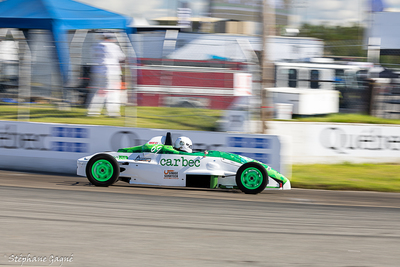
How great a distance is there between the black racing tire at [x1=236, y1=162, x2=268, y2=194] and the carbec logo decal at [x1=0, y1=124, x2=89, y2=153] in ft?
9.88

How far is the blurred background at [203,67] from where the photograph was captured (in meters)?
8.96

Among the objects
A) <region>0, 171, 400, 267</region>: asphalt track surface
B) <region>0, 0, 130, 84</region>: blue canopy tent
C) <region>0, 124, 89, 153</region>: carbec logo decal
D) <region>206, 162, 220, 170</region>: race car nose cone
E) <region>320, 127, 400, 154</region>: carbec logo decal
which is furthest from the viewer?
<region>0, 0, 130, 84</region>: blue canopy tent

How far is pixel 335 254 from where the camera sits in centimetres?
448

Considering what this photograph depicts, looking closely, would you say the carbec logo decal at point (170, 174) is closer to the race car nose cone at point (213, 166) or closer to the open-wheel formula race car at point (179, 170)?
the open-wheel formula race car at point (179, 170)

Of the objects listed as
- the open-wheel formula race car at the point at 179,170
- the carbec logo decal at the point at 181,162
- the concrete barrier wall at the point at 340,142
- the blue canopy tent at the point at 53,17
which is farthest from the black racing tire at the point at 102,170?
the concrete barrier wall at the point at 340,142

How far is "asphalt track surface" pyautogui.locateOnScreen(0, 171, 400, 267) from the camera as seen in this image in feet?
14.0

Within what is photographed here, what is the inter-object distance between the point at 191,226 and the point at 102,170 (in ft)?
8.25

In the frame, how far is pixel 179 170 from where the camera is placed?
284 inches

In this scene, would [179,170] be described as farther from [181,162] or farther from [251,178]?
[251,178]

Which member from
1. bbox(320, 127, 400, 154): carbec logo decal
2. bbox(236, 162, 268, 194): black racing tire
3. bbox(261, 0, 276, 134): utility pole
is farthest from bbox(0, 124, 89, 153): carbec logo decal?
bbox(320, 127, 400, 154): carbec logo decal

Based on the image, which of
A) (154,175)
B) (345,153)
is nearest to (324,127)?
(345,153)

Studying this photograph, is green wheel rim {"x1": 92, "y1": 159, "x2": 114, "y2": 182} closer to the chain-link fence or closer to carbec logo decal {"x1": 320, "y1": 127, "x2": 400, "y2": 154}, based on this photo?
the chain-link fence

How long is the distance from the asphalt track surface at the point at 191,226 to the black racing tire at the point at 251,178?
0.57 feet

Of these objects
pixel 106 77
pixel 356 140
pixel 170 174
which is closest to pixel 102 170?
pixel 170 174
